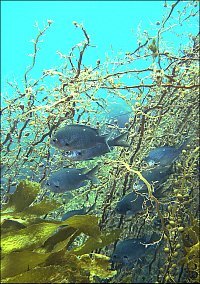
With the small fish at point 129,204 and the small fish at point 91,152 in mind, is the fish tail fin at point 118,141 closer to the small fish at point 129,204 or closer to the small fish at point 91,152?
the small fish at point 91,152

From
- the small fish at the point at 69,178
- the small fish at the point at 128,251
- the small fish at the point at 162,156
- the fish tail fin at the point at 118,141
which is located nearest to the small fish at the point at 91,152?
the fish tail fin at the point at 118,141

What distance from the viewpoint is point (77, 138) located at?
9.10ft

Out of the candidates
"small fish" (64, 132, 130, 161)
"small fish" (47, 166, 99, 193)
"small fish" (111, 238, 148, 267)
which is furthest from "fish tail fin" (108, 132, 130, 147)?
"small fish" (111, 238, 148, 267)

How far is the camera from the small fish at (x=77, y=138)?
2770 millimetres

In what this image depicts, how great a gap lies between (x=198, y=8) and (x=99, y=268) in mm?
3263

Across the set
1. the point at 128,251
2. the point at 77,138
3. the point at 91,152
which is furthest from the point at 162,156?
the point at 128,251

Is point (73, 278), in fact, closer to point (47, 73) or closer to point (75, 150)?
point (75, 150)

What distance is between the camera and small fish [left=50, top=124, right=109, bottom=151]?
2770 mm

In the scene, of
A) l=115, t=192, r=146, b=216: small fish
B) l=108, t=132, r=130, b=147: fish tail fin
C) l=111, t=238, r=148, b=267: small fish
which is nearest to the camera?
l=108, t=132, r=130, b=147: fish tail fin

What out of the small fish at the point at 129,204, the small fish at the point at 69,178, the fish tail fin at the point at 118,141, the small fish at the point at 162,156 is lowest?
the small fish at the point at 129,204

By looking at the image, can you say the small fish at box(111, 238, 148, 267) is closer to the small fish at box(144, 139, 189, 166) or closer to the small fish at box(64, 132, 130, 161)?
the small fish at box(144, 139, 189, 166)

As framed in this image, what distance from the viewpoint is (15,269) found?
2285 mm

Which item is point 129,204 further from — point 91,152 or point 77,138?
point 77,138

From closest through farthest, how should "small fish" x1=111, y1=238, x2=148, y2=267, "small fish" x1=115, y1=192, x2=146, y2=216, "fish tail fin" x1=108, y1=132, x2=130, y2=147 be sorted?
"fish tail fin" x1=108, y1=132, x2=130, y2=147 < "small fish" x1=115, y1=192, x2=146, y2=216 < "small fish" x1=111, y1=238, x2=148, y2=267
